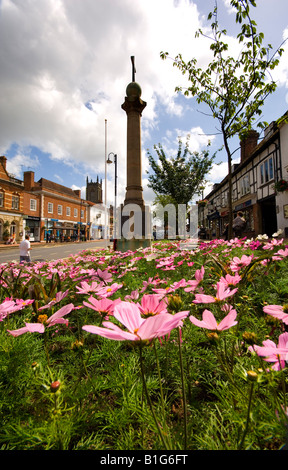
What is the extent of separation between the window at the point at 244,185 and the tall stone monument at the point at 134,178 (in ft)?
40.8

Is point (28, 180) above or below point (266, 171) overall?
above

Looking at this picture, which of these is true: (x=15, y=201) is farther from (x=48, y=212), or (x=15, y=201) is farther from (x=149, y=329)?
(x=149, y=329)

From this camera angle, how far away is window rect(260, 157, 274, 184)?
573 inches

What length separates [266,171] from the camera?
50.4 feet

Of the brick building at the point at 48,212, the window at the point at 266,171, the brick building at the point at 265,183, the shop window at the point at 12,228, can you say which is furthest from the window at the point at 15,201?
the window at the point at 266,171

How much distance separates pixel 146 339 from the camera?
18.6 inches

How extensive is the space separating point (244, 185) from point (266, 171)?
3931mm

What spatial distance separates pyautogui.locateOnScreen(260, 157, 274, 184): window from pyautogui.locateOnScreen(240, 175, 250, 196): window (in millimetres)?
2421

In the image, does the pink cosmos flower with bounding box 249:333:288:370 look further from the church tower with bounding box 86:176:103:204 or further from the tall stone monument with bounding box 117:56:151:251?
the church tower with bounding box 86:176:103:204

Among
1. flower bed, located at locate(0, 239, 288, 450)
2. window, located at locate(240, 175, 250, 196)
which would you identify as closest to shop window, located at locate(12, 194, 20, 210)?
window, located at locate(240, 175, 250, 196)

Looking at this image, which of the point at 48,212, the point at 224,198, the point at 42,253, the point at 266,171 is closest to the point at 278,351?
the point at 42,253
